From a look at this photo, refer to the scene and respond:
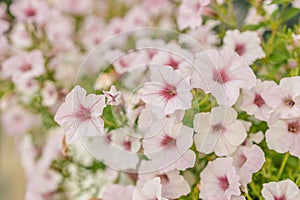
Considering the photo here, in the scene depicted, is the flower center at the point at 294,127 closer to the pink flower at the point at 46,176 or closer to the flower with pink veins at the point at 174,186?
the flower with pink veins at the point at 174,186

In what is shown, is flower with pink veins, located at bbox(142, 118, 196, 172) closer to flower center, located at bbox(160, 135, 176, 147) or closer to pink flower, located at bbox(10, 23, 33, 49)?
flower center, located at bbox(160, 135, 176, 147)

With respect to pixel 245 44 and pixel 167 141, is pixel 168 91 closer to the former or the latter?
pixel 167 141

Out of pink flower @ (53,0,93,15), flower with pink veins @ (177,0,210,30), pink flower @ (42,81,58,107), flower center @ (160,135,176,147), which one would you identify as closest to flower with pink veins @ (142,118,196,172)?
flower center @ (160,135,176,147)

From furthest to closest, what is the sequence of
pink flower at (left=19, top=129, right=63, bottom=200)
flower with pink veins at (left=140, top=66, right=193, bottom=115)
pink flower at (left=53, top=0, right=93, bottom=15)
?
pink flower at (left=53, top=0, right=93, bottom=15), pink flower at (left=19, top=129, right=63, bottom=200), flower with pink veins at (left=140, top=66, right=193, bottom=115)

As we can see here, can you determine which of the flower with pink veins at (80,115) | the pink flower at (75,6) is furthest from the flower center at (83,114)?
the pink flower at (75,6)

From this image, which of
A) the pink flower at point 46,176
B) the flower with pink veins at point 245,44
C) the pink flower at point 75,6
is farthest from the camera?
the pink flower at point 75,6

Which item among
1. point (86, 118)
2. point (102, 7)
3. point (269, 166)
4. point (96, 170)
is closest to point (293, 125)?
point (269, 166)
